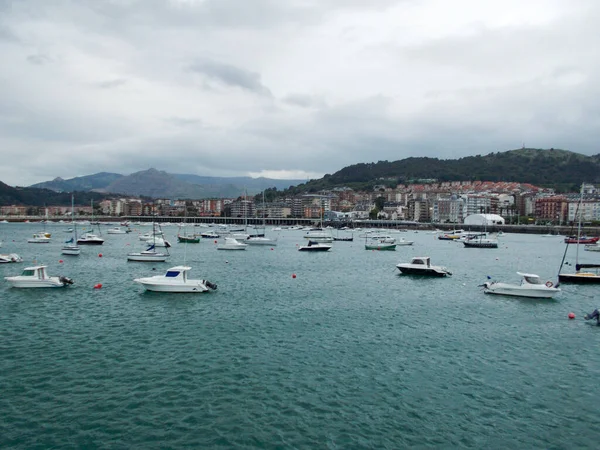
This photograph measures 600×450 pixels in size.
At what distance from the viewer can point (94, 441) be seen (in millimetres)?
11758

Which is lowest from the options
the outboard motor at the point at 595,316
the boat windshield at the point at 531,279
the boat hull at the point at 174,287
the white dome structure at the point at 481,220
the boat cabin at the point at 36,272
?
the white dome structure at the point at 481,220

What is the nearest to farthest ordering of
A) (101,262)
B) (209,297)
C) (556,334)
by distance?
(556,334) → (209,297) → (101,262)

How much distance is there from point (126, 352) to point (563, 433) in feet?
50.5

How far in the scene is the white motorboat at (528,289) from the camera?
31.5m

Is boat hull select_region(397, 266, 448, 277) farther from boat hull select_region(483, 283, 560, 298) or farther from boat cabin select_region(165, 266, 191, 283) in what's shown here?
boat cabin select_region(165, 266, 191, 283)

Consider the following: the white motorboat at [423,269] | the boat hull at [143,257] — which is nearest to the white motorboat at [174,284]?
the white motorboat at [423,269]

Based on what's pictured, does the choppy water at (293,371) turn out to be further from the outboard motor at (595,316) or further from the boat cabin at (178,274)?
the boat cabin at (178,274)

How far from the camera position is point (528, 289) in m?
31.8

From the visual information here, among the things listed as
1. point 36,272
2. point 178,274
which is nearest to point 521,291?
point 178,274

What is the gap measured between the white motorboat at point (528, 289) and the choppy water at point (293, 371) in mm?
1163

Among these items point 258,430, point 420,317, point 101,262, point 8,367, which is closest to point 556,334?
point 420,317

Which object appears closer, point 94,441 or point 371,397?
point 94,441

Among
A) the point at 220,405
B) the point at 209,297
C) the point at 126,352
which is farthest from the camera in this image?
the point at 209,297

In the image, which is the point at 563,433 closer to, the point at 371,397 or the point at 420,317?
the point at 371,397
